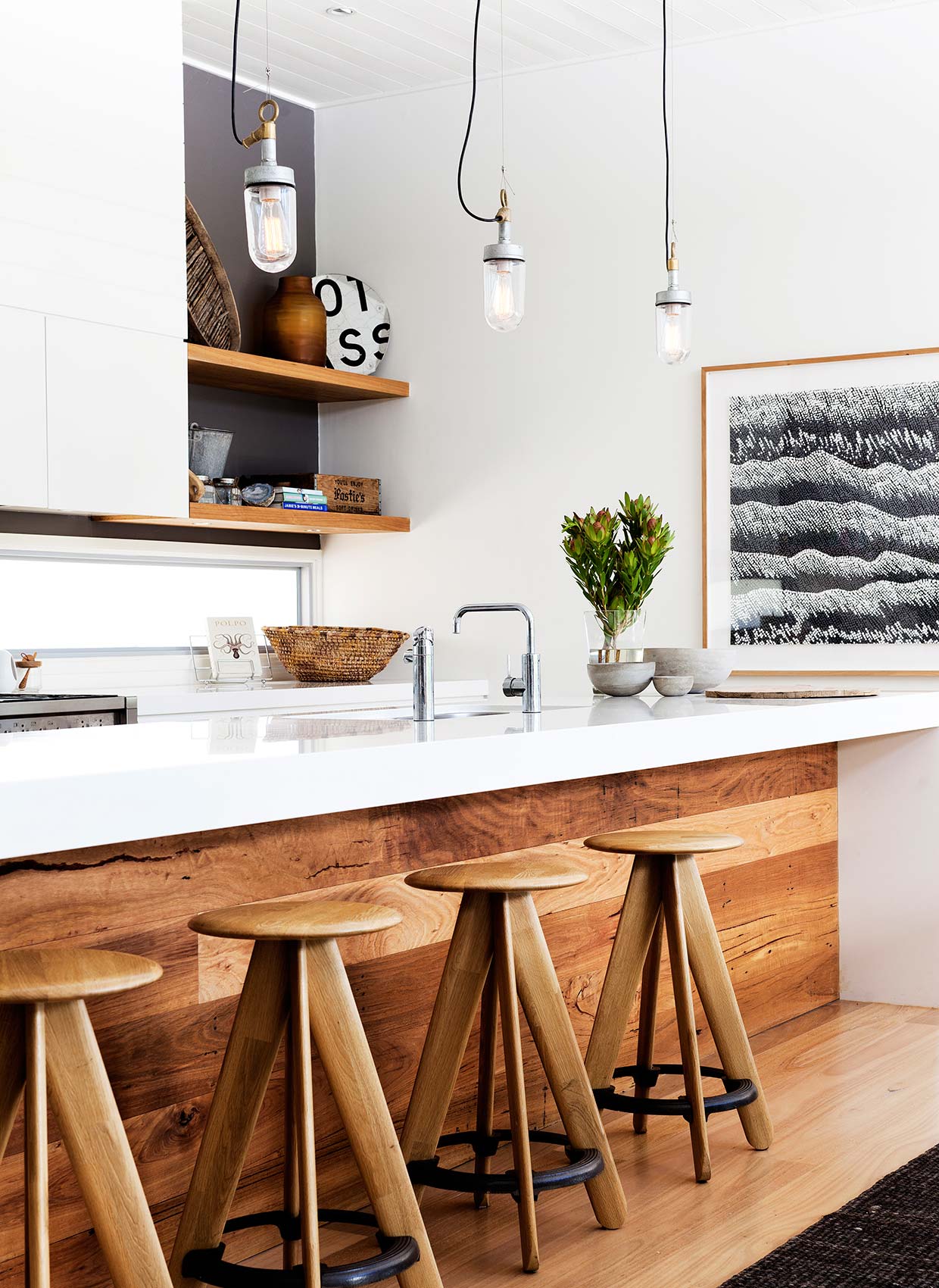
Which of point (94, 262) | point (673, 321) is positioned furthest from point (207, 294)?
point (673, 321)

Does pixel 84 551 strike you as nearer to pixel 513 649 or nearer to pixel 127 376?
pixel 127 376

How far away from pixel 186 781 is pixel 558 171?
12.9ft

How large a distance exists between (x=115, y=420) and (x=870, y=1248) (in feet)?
9.70

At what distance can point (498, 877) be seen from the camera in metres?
2.43

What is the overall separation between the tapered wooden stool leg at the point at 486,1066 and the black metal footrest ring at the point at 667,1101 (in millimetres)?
334

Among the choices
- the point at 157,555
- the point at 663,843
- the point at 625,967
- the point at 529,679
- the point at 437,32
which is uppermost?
the point at 437,32

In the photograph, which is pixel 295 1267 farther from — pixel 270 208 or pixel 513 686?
pixel 270 208

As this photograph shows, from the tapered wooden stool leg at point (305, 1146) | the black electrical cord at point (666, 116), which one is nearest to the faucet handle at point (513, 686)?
the tapered wooden stool leg at point (305, 1146)

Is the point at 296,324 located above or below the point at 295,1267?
above

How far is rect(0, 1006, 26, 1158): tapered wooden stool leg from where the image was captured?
5.66 ft

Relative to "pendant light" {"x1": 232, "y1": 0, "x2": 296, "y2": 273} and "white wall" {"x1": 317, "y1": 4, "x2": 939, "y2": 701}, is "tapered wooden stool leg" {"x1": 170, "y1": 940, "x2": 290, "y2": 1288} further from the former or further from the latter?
"white wall" {"x1": 317, "y1": 4, "x2": 939, "y2": 701}

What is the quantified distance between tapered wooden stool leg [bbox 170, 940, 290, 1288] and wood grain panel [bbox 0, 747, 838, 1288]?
19 centimetres

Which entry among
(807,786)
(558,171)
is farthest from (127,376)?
(807,786)

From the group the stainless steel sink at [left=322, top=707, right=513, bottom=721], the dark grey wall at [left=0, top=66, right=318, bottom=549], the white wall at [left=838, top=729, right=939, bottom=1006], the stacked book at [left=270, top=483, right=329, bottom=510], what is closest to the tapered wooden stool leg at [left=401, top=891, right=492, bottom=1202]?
the stainless steel sink at [left=322, top=707, right=513, bottom=721]
